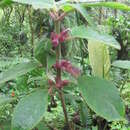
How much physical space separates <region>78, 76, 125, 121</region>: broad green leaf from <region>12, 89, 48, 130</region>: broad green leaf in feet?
0.43

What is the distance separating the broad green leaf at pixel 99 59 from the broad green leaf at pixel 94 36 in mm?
423

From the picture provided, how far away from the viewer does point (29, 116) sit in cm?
100

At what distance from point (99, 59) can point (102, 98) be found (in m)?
0.48

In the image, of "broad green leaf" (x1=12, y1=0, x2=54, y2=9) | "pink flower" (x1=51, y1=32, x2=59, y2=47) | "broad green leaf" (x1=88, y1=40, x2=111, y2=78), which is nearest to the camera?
"broad green leaf" (x1=12, y1=0, x2=54, y2=9)

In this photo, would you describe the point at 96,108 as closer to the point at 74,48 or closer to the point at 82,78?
the point at 82,78

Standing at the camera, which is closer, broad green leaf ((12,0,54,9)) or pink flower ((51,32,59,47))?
broad green leaf ((12,0,54,9))

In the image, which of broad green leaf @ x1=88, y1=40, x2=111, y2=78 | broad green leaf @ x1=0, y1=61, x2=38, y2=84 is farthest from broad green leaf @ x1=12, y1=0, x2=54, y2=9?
broad green leaf @ x1=88, y1=40, x2=111, y2=78

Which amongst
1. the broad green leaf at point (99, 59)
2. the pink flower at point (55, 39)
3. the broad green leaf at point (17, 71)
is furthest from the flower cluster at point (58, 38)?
the broad green leaf at point (99, 59)

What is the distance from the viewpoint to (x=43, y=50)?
1104mm

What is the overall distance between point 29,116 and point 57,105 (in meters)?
0.76

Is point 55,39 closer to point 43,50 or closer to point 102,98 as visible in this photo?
point 43,50

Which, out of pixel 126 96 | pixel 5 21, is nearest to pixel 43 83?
pixel 126 96

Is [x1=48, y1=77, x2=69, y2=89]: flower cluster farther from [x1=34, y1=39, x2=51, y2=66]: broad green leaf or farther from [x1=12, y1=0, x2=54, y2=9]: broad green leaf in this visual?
[x1=12, y1=0, x2=54, y2=9]: broad green leaf

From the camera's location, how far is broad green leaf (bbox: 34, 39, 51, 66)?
1094mm
